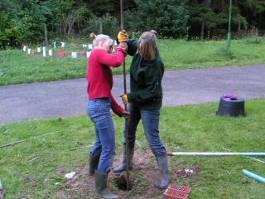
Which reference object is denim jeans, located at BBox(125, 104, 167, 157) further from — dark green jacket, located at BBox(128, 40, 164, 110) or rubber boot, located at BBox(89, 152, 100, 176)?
rubber boot, located at BBox(89, 152, 100, 176)

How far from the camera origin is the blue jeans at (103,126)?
4.52 meters

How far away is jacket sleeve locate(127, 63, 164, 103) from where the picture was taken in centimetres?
454

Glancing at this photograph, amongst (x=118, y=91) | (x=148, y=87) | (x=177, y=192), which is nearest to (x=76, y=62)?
(x=118, y=91)

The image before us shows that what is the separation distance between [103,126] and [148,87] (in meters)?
0.55

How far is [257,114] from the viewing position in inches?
293

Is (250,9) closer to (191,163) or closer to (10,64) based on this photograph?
(10,64)

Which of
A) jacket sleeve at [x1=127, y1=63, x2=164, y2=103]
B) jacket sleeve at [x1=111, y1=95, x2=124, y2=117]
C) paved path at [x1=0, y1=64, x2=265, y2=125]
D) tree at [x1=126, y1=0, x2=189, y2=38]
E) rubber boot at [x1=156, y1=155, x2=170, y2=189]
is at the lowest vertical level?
rubber boot at [x1=156, y1=155, x2=170, y2=189]

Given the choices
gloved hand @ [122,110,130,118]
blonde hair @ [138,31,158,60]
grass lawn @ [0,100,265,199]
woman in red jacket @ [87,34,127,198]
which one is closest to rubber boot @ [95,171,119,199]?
woman in red jacket @ [87,34,127,198]

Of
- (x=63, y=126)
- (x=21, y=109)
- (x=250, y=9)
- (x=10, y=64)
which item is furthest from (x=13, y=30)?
(x=250, y=9)

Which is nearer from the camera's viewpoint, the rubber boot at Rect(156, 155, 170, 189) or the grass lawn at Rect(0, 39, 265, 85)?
the rubber boot at Rect(156, 155, 170, 189)

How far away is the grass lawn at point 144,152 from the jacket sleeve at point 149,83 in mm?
935

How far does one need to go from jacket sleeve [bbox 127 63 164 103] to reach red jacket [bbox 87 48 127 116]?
257mm

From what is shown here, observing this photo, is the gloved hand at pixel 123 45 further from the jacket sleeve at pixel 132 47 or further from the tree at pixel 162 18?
the tree at pixel 162 18

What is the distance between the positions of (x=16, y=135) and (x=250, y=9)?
25.0m
